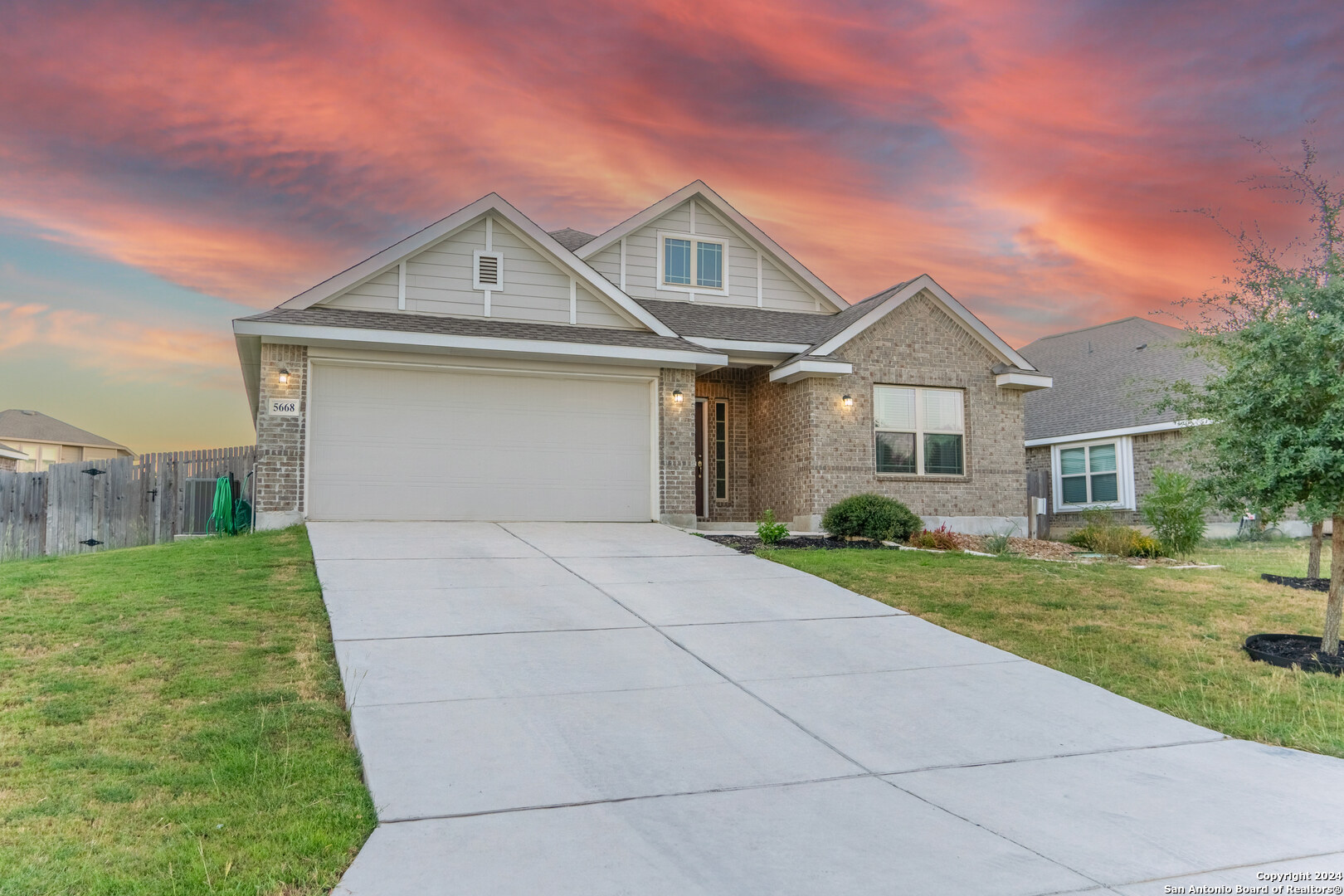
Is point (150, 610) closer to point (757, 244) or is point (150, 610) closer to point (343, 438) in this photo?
point (343, 438)

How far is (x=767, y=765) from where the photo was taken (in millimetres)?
4941

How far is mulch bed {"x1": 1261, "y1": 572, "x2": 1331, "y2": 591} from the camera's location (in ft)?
37.5

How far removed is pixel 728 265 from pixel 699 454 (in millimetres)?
4129

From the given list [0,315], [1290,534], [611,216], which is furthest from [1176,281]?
[0,315]

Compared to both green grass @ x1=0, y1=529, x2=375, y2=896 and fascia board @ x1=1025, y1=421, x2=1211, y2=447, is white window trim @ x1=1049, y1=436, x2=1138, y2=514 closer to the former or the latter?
fascia board @ x1=1025, y1=421, x2=1211, y2=447

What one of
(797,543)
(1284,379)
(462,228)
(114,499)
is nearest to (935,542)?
(797,543)

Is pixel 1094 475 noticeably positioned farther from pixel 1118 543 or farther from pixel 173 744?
pixel 173 744

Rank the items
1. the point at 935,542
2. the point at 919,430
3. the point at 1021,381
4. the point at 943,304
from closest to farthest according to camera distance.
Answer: the point at 935,542, the point at 919,430, the point at 943,304, the point at 1021,381

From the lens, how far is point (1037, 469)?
24188mm

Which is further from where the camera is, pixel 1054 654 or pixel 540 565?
pixel 540 565

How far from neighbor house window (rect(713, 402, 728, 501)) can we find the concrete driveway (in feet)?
32.0

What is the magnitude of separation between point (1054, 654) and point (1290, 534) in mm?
16852

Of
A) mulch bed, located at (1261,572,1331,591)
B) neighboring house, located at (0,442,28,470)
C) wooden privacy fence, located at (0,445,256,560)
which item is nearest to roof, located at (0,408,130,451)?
neighboring house, located at (0,442,28,470)

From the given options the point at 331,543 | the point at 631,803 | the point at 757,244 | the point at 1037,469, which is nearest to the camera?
the point at 631,803
